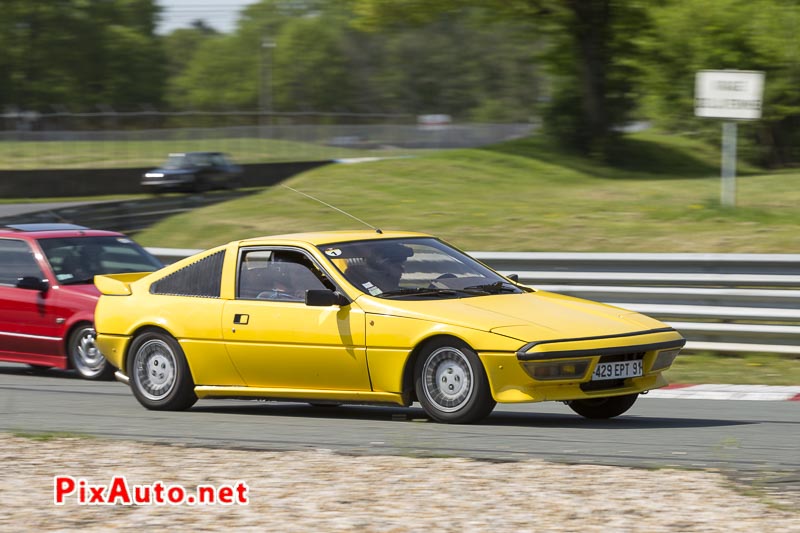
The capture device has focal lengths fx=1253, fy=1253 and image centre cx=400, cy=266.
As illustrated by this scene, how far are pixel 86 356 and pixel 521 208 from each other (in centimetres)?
962

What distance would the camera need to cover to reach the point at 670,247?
15.1 metres

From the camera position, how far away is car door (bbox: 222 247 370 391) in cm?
828

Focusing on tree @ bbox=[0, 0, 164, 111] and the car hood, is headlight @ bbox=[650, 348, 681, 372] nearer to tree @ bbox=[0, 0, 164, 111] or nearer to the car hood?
the car hood

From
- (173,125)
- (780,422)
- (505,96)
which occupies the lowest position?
(780,422)

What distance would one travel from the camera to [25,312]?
12.4m

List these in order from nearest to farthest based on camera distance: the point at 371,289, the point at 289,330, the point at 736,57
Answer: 1. the point at 371,289
2. the point at 289,330
3. the point at 736,57

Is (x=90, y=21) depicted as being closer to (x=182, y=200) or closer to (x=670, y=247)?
(x=182, y=200)

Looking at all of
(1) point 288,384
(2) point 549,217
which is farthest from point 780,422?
(2) point 549,217

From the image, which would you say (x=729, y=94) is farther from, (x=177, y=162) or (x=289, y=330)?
(x=177, y=162)

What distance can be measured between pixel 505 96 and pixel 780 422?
4224 inches

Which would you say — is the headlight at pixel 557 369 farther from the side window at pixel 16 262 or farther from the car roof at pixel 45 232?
the car roof at pixel 45 232

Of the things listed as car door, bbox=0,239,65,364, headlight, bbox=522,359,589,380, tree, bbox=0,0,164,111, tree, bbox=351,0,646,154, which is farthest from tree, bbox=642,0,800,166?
tree, bbox=0,0,164,111

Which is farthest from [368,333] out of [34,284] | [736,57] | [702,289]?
[736,57]

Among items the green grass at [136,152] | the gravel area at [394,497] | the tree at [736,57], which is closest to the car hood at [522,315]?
the gravel area at [394,497]
